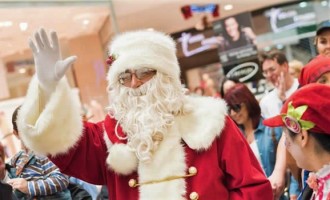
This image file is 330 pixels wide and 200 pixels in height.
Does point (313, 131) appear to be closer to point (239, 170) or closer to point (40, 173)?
point (239, 170)

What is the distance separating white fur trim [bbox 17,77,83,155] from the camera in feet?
6.41

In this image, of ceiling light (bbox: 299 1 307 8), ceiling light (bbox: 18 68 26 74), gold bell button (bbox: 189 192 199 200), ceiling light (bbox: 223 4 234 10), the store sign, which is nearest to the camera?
gold bell button (bbox: 189 192 199 200)

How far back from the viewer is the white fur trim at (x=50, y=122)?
1.95 m

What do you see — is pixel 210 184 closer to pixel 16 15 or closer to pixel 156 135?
pixel 156 135

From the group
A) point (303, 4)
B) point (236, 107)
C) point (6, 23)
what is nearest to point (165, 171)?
point (236, 107)

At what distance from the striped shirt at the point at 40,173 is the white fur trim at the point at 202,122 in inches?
34.6

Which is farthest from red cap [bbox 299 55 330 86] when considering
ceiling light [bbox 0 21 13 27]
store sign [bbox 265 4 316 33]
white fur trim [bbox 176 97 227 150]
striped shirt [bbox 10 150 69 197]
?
store sign [bbox 265 4 316 33]

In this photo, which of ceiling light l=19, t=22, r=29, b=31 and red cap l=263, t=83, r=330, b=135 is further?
ceiling light l=19, t=22, r=29, b=31

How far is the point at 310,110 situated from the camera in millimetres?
1771

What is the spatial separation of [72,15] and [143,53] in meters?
4.59

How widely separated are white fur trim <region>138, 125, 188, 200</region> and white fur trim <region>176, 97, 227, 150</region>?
7 centimetres

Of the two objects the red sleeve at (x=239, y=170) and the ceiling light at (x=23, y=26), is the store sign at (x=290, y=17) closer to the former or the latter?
the ceiling light at (x=23, y=26)

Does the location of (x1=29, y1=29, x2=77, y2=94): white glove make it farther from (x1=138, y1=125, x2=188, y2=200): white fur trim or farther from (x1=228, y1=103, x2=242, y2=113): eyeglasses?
(x1=228, y1=103, x2=242, y2=113): eyeglasses

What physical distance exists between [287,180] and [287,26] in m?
7.95
